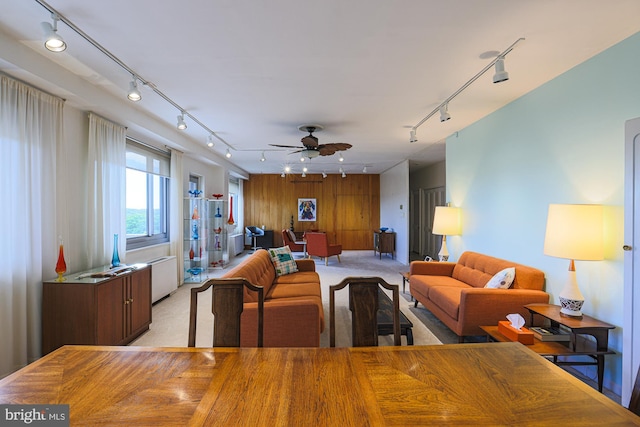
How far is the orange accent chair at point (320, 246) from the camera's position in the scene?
7.38 m

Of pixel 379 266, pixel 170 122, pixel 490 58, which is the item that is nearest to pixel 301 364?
pixel 490 58

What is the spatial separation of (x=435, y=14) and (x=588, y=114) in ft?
5.70

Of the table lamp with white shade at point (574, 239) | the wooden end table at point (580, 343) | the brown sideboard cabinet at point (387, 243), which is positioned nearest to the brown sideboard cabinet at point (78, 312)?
the wooden end table at point (580, 343)

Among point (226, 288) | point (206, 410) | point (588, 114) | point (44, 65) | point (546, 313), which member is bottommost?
point (546, 313)

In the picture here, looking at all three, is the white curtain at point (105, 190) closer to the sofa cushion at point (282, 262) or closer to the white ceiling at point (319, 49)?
the white ceiling at point (319, 49)

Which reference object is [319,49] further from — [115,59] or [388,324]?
[388,324]

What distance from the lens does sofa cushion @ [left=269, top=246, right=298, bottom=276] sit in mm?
4211

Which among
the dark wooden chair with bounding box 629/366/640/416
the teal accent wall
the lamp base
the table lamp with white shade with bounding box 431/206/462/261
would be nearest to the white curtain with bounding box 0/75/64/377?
the dark wooden chair with bounding box 629/366/640/416

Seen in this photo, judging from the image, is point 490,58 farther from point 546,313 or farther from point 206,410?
point 206,410

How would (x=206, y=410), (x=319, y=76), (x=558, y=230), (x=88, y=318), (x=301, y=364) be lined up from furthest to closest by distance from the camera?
(x=319, y=76)
(x=88, y=318)
(x=558, y=230)
(x=301, y=364)
(x=206, y=410)

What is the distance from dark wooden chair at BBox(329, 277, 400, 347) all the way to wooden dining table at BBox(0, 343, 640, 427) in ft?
0.55

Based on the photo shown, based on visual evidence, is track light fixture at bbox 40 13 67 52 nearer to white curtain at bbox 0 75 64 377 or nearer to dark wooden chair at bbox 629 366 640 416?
white curtain at bbox 0 75 64 377

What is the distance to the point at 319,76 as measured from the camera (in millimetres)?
2830

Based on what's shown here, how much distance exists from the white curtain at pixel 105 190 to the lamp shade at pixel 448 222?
15.0 ft
